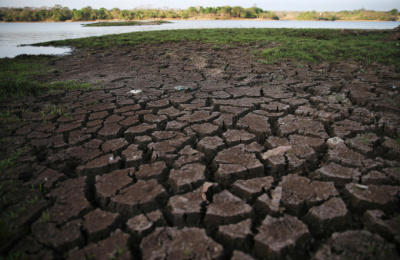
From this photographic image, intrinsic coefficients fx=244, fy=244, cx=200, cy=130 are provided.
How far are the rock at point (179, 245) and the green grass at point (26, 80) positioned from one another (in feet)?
11.3

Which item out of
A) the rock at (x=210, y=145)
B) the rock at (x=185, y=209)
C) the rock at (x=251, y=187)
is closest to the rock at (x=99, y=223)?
the rock at (x=185, y=209)

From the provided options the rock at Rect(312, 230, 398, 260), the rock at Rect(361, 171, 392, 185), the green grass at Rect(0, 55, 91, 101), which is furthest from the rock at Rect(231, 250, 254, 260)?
the green grass at Rect(0, 55, 91, 101)

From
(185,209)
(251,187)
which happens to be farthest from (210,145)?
(185,209)

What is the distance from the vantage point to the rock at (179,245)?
1.25 meters

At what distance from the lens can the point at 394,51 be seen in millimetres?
5836

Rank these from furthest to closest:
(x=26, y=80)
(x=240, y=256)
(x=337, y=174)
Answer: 1. (x=26, y=80)
2. (x=337, y=174)
3. (x=240, y=256)

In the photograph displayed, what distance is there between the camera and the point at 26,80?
4293 mm

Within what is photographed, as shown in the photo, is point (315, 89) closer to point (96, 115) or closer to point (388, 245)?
point (388, 245)

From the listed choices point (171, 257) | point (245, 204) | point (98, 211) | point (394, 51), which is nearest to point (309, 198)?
point (245, 204)

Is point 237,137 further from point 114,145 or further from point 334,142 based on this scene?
point 114,145

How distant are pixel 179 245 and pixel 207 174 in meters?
0.70

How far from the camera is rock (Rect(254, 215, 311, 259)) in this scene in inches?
49.5

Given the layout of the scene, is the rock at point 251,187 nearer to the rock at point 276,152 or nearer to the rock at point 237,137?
the rock at point 276,152

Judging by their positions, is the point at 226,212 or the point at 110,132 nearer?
the point at 226,212
